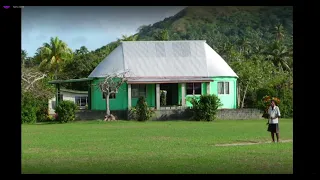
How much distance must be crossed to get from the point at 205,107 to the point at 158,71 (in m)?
4.34

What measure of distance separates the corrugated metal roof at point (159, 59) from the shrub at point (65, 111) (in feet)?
15.4

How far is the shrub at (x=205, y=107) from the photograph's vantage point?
32.6 meters

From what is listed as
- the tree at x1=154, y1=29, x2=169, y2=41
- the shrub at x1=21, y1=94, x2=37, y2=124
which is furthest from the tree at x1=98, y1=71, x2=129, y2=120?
the shrub at x1=21, y1=94, x2=37, y2=124

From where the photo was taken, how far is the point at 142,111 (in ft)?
107

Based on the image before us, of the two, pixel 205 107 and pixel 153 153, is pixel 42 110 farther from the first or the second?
pixel 153 153

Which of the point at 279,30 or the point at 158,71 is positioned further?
the point at 158,71

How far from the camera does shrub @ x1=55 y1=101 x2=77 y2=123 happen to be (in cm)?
3142

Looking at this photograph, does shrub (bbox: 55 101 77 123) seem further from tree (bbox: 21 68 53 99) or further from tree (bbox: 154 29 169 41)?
tree (bbox: 154 29 169 41)

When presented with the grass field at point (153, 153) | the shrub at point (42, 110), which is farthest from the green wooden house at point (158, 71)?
the grass field at point (153, 153)

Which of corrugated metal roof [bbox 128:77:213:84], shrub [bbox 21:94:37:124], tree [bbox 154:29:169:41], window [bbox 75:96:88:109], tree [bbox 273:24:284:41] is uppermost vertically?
tree [bbox 154:29:169:41]

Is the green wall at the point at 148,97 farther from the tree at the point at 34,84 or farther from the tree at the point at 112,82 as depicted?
the tree at the point at 34,84

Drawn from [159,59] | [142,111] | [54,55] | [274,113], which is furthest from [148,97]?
[274,113]

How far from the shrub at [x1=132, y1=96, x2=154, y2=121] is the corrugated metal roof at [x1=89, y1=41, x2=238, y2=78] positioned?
3.33m
